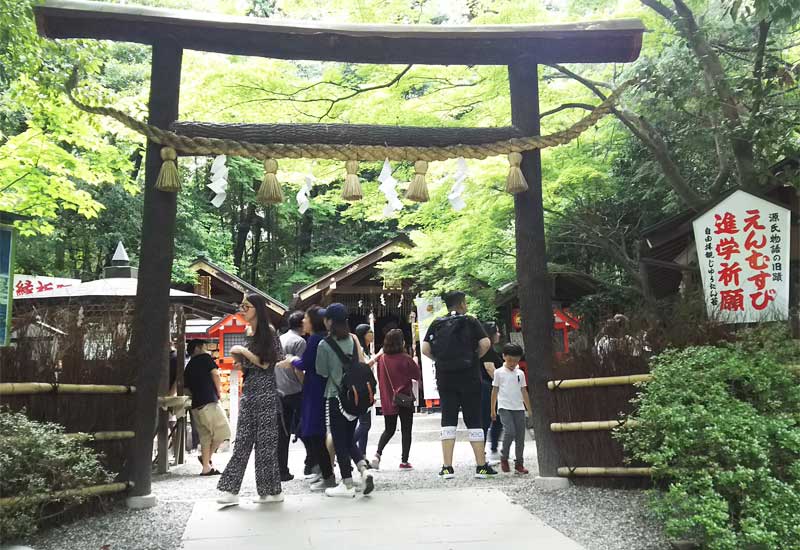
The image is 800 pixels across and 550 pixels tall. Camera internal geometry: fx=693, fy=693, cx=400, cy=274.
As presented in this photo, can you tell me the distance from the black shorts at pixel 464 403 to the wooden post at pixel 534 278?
70 centimetres

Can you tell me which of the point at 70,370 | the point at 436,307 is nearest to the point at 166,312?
the point at 70,370

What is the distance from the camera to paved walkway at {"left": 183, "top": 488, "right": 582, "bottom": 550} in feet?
16.0

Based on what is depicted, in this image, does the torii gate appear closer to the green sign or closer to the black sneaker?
the black sneaker

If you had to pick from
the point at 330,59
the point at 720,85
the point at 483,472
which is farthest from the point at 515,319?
the point at 330,59

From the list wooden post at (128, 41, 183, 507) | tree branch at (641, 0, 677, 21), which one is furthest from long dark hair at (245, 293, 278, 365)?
tree branch at (641, 0, 677, 21)

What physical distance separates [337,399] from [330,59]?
343cm

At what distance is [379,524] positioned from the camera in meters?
5.41

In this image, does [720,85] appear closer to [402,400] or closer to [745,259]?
[745,259]

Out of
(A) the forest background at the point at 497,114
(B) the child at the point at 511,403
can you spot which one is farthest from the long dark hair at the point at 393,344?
(A) the forest background at the point at 497,114

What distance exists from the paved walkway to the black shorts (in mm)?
974

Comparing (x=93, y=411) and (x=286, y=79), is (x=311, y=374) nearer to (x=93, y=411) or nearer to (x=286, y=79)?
(x=93, y=411)

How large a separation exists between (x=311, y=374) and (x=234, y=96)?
424cm

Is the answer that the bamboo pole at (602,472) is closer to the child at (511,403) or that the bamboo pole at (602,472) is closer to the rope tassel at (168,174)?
the child at (511,403)

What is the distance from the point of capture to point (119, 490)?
6.04m
